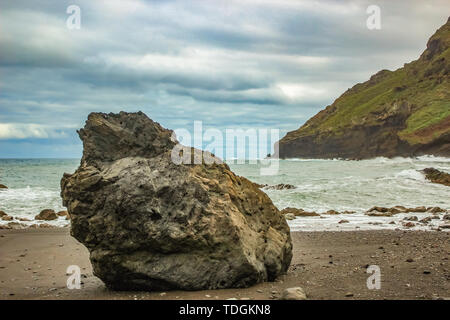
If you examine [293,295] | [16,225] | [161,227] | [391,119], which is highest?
[391,119]

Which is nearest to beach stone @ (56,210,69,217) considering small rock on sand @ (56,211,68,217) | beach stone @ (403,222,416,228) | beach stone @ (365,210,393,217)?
small rock on sand @ (56,211,68,217)

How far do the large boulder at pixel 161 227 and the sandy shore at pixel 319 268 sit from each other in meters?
0.28

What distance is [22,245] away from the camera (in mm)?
12516

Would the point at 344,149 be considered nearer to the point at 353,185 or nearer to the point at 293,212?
the point at 353,185

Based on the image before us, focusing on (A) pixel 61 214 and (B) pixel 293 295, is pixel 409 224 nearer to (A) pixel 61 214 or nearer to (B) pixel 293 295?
(B) pixel 293 295

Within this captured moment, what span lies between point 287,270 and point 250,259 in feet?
5.00

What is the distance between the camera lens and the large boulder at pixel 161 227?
7.10 meters

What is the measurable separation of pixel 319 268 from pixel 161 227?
3.41 meters

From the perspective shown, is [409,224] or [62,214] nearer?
[409,224]

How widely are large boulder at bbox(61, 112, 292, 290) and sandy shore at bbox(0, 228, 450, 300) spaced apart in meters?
0.28

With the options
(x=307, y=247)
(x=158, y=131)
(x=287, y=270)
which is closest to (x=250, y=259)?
(x=287, y=270)

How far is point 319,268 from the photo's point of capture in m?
8.83

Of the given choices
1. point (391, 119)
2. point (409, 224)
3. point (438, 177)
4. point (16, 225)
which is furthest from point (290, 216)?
point (391, 119)

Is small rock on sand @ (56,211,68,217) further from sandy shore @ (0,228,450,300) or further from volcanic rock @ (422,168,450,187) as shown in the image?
volcanic rock @ (422,168,450,187)
